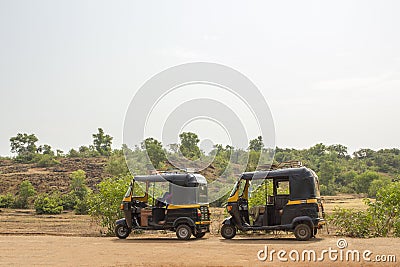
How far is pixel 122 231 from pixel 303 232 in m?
6.74

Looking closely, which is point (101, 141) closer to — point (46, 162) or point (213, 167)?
point (46, 162)

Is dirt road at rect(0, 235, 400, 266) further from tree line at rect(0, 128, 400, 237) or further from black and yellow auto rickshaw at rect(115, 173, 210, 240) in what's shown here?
tree line at rect(0, 128, 400, 237)

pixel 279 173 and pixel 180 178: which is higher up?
pixel 279 173

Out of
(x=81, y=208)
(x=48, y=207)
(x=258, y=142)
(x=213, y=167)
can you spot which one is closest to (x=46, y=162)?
(x=48, y=207)

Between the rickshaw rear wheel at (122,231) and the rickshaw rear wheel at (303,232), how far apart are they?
20.7 ft

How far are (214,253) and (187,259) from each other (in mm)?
1293

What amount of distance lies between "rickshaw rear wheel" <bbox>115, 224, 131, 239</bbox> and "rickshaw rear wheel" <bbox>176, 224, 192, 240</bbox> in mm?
2203

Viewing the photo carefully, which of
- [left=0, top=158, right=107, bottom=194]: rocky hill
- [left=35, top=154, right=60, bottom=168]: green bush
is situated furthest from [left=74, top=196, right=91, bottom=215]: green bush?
[left=35, top=154, right=60, bottom=168]: green bush

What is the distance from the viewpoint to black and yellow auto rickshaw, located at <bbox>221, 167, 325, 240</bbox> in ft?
51.4

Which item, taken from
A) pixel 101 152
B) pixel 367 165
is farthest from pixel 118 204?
pixel 367 165

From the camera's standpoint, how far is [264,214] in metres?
16.8

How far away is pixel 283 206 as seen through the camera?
1661 cm

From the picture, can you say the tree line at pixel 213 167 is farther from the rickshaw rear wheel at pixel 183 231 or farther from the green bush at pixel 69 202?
the rickshaw rear wheel at pixel 183 231

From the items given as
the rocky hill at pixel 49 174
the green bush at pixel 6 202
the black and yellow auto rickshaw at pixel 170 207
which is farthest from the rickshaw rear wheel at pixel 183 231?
the rocky hill at pixel 49 174
